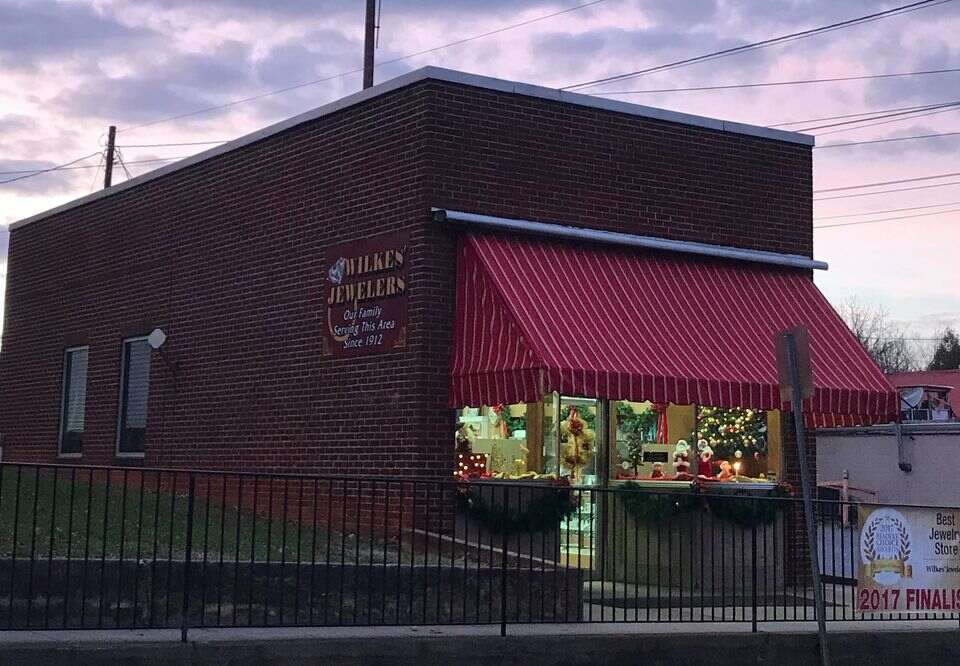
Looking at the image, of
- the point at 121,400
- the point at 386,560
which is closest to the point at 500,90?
the point at 386,560

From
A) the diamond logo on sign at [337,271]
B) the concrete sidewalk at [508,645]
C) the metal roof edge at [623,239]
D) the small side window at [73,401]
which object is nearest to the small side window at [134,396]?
the small side window at [73,401]

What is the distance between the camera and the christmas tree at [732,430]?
17.3 m

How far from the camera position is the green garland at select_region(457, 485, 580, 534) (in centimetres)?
1353

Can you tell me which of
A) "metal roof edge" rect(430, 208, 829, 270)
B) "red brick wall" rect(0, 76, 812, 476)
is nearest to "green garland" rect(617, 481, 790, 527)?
"red brick wall" rect(0, 76, 812, 476)

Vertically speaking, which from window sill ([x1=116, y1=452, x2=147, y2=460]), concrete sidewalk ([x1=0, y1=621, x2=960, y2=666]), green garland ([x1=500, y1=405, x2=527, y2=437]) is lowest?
concrete sidewalk ([x1=0, y1=621, x2=960, y2=666])

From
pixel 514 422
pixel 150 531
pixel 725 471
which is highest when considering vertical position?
pixel 514 422

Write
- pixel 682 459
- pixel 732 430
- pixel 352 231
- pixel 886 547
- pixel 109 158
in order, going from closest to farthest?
pixel 886 547, pixel 352 231, pixel 682 459, pixel 732 430, pixel 109 158

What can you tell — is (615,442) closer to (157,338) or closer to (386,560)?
(386,560)

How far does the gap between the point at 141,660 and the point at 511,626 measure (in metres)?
3.57

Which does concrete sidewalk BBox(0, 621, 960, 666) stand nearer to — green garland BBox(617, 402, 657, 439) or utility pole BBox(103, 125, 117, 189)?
green garland BBox(617, 402, 657, 439)

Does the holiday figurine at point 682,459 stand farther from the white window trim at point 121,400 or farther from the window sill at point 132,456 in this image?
the white window trim at point 121,400

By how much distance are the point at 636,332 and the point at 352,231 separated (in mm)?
3753

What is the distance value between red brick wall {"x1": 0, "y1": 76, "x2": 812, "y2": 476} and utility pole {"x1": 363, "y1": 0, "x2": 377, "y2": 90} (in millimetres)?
7545

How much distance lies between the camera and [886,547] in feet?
45.3
